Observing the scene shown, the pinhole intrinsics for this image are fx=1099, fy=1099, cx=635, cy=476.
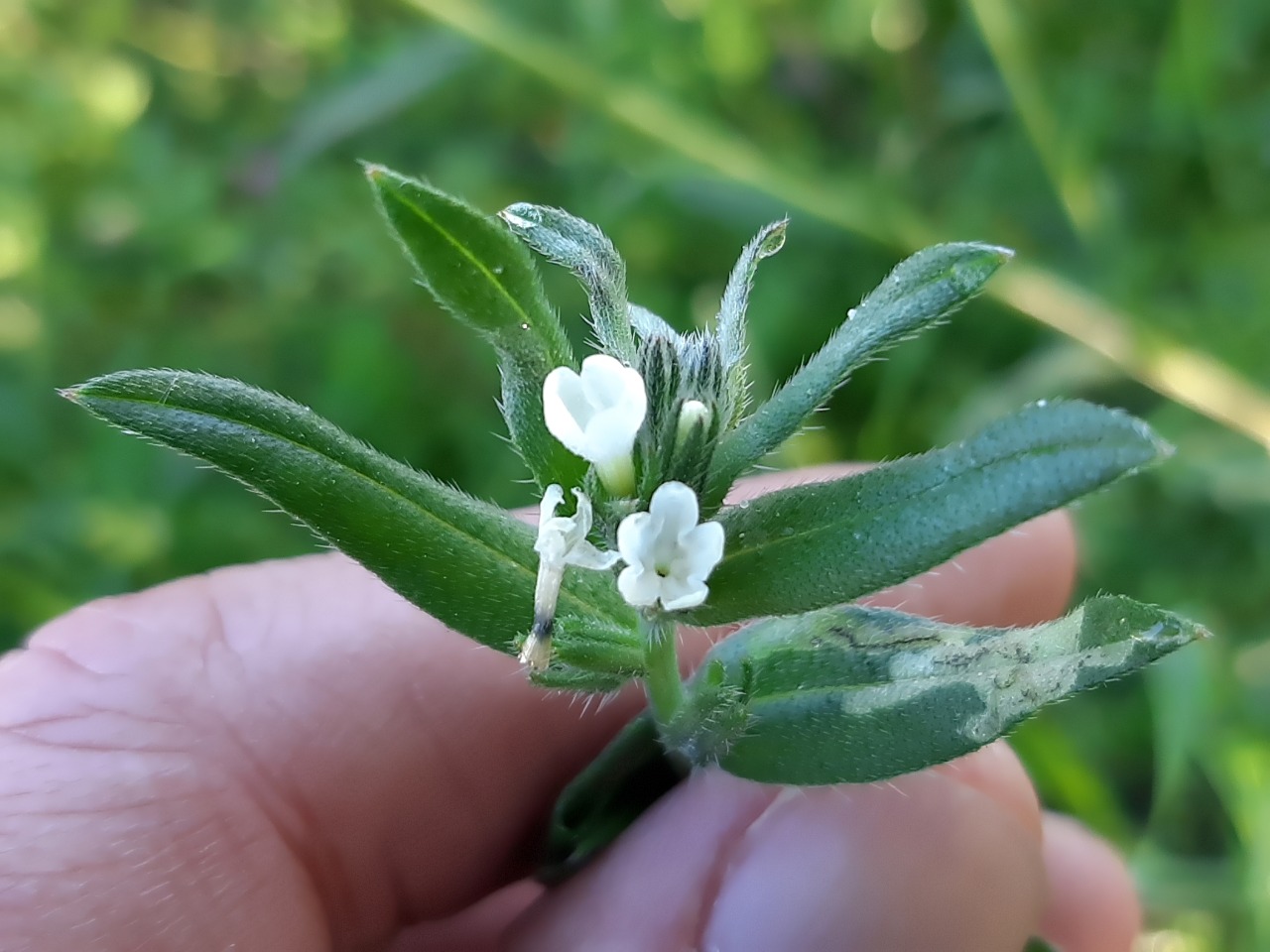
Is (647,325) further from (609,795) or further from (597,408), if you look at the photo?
(609,795)

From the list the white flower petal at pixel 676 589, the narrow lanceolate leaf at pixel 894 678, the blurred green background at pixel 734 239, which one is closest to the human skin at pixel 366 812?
the narrow lanceolate leaf at pixel 894 678

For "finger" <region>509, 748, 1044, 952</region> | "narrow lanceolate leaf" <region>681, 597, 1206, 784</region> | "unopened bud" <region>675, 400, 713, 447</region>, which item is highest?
"unopened bud" <region>675, 400, 713, 447</region>

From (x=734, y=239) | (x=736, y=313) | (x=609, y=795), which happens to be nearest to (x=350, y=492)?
(x=736, y=313)

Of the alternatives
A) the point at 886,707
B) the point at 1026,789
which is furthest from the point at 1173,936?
the point at 886,707

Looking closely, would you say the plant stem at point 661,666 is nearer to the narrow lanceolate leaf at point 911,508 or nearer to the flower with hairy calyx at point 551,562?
the narrow lanceolate leaf at point 911,508

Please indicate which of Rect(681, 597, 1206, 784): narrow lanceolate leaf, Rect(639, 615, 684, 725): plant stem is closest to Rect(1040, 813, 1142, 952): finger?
Rect(681, 597, 1206, 784): narrow lanceolate leaf

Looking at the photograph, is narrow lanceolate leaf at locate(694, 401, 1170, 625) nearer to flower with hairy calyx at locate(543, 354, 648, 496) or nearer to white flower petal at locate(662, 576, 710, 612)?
white flower petal at locate(662, 576, 710, 612)

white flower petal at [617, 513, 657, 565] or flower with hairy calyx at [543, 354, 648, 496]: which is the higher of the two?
flower with hairy calyx at [543, 354, 648, 496]
